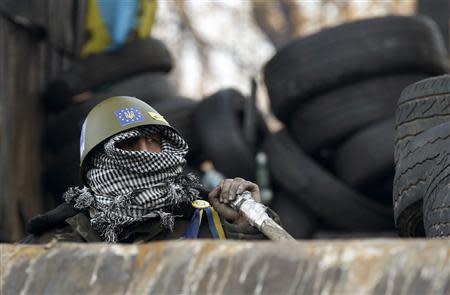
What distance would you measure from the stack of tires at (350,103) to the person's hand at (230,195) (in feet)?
11.5

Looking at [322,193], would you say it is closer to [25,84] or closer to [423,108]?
[25,84]

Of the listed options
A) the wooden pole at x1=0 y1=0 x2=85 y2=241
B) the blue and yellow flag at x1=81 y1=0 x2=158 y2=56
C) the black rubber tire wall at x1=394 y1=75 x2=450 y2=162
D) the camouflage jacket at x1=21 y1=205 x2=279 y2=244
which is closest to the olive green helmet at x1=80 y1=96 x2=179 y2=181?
the camouflage jacket at x1=21 y1=205 x2=279 y2=244

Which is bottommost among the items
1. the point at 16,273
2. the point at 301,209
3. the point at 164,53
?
the point at 301,209

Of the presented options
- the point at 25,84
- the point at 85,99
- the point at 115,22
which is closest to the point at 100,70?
the point at 85,99

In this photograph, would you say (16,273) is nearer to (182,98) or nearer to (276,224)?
(276,224)

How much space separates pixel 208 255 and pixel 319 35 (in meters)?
5.08

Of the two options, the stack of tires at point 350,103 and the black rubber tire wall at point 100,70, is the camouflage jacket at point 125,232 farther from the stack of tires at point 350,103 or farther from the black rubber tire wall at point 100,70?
the black rubber tire wall at point 100,70

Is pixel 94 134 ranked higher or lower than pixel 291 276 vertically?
lower

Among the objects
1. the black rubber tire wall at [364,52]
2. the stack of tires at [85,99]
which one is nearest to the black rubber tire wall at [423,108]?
the black rubber tire wall at [364,52]

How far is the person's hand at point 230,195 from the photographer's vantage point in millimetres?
4020

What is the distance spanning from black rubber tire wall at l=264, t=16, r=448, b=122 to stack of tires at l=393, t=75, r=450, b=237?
260 cm

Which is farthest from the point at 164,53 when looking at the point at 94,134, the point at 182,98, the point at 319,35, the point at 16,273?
the point at 16,273

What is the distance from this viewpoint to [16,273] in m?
2.90

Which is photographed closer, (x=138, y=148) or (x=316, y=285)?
(x=316, y=285)
